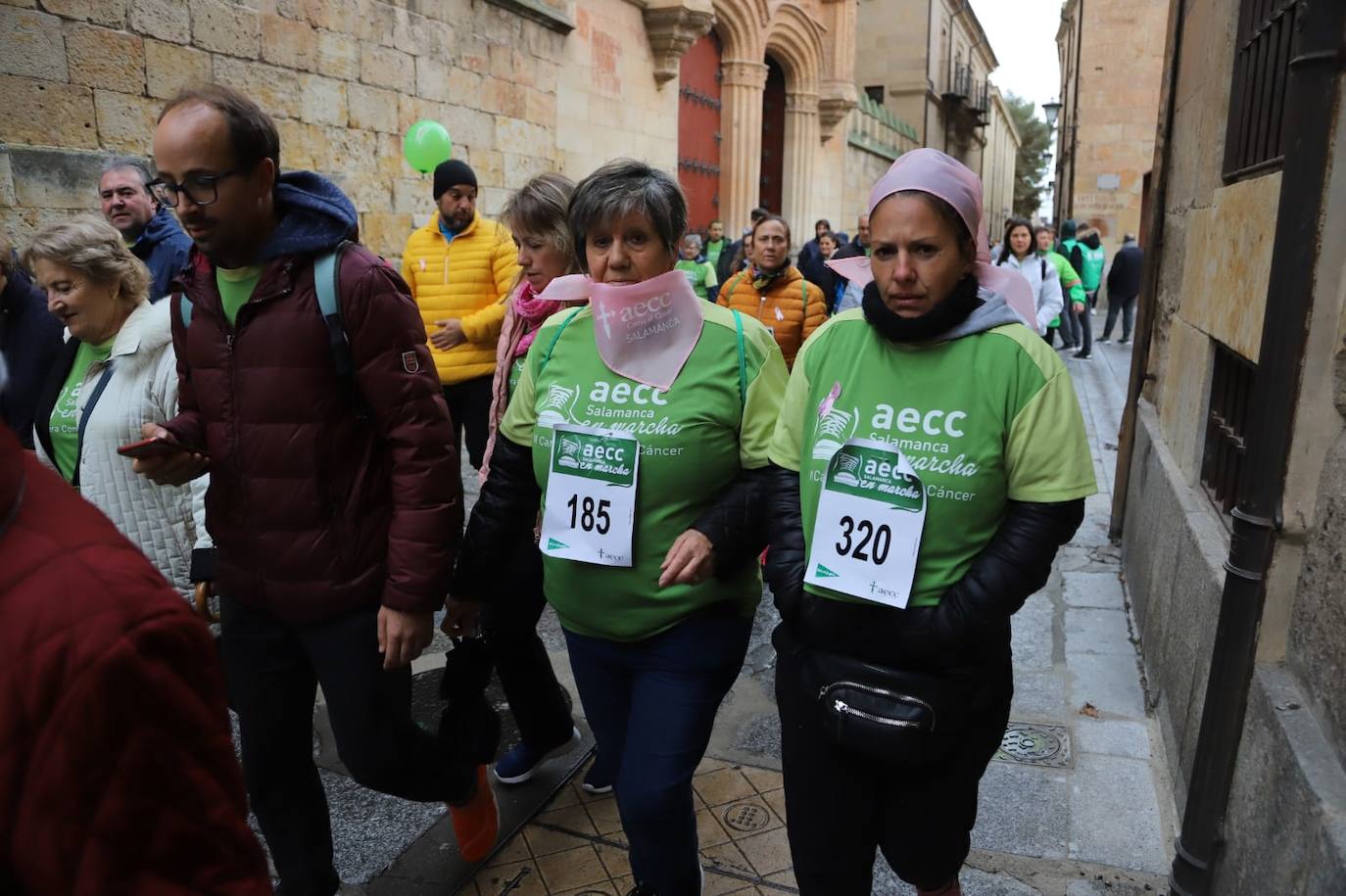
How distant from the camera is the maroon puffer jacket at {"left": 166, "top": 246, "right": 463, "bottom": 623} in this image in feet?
6.95

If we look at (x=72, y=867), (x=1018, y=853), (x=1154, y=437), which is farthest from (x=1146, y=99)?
(x=72, y=867)

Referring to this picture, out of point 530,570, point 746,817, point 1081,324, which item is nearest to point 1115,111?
point 1081,324

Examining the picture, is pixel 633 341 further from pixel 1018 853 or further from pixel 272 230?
pixel 1018 853

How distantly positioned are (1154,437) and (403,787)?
12.4ft

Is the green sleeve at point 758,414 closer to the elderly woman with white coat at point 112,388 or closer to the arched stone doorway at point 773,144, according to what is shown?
the elderly woman with white coat at point 112,388

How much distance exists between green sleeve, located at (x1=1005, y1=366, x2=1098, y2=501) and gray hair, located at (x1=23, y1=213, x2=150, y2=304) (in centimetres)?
243

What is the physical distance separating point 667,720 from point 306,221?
1362 mm

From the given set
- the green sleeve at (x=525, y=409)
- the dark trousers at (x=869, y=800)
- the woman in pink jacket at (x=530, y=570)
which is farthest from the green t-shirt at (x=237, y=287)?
the dark trousers at (x=869, y=800)

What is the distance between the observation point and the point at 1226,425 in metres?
3.40

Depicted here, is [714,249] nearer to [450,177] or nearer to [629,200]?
[450,177]

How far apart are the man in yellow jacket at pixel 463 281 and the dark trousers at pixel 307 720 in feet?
8.45

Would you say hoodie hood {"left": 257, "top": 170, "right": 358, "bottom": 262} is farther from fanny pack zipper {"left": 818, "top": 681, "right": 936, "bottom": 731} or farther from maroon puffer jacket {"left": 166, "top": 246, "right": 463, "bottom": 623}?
fanny pack zipper {"left": 818, "top": 681, "right": 936, "bottom": 731}

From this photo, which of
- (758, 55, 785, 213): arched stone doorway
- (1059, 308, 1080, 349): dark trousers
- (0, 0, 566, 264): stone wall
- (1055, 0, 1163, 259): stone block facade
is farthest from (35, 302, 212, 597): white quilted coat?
(1055, 0, 1163, 259): stone block facade

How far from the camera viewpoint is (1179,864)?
96.3 inches
